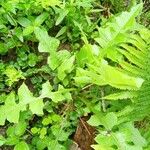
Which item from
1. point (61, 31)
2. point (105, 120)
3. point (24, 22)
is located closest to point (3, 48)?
point (24, 22)

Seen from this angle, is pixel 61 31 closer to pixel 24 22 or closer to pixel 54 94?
pixel 24 22

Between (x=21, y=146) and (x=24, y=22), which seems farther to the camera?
(x=24, y=22)

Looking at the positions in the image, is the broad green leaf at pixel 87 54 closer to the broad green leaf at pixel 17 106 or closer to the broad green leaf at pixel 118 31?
the broad green leaf at pixel 118 31

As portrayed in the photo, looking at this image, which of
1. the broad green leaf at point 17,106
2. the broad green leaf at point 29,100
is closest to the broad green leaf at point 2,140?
the broad green leaf at point 17,106

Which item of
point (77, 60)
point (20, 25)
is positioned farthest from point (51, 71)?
point (20, 25)

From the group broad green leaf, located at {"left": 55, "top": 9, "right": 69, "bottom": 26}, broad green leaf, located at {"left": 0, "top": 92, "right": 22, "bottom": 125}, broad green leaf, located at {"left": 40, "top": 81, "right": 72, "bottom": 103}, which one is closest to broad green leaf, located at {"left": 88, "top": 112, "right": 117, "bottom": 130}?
broad green leaf, located at {"left": 40, "top": 81, "right": 72, "bottom": 103}

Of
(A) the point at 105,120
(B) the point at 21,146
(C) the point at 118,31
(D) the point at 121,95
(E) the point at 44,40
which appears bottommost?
(B) the point at 21,146

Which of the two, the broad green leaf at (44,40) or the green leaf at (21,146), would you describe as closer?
the green leaf at (21,146)

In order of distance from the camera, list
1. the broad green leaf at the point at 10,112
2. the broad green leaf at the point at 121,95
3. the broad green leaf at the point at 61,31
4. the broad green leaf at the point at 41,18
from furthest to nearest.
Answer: the broad green leaf at the point at 61,31
the broad green leaf at the point at 41,18
the broad green leaf at the point at 121,95
the broad green leaf at the point at 10,112
